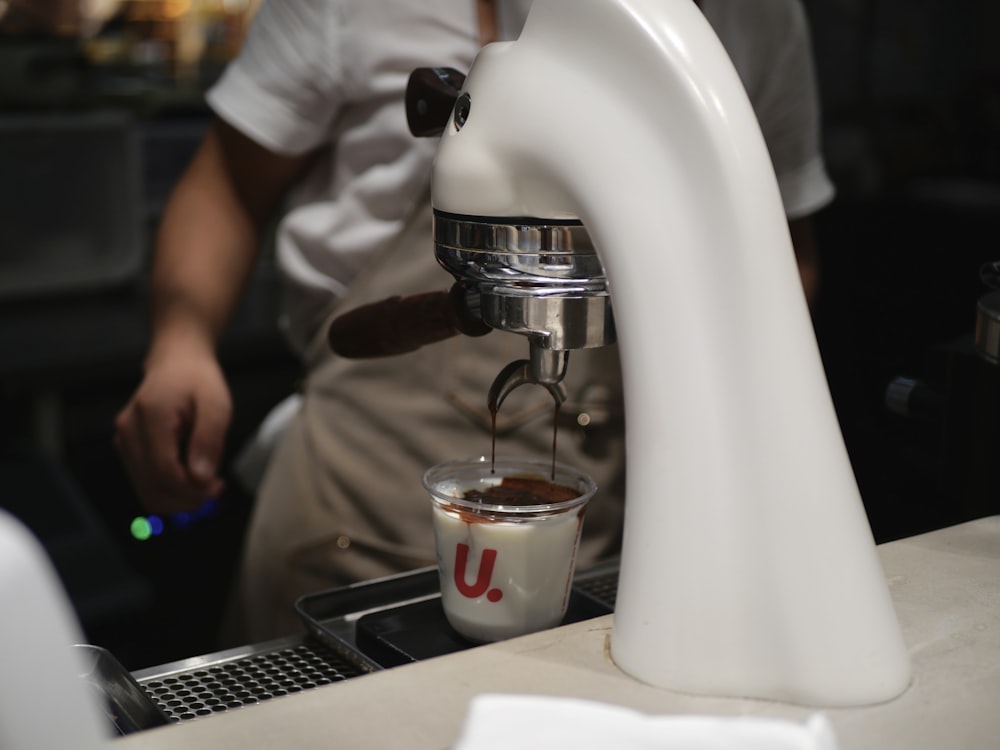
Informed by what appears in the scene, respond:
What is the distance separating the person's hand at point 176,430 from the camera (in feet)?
3.28

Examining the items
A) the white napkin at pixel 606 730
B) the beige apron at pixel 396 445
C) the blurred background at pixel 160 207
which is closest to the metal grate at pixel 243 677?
the white napkin at pixel 606 730

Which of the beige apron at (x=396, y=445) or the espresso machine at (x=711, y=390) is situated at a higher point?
the espresso machine at (x=711, y=390)

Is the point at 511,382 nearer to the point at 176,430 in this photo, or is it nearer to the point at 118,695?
the point at 118,695

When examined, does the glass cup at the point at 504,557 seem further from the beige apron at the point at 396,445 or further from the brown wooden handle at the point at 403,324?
the beige apron at the point at 396,445

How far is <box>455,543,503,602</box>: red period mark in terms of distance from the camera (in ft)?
1.94

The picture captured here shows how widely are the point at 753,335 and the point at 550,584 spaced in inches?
7.3

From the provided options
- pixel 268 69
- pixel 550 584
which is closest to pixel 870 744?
pixel 550 584

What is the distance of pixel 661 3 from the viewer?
19.9 inches

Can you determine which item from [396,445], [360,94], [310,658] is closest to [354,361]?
[396,445]

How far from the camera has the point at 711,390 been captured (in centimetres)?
50

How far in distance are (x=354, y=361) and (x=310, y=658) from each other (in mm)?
437

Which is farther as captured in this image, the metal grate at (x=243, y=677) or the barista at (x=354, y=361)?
the barista at (x=354, y=361)

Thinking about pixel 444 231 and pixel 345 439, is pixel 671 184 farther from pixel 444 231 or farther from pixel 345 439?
pixel 345 439

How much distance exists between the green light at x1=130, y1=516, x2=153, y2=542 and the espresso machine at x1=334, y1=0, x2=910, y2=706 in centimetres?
223
